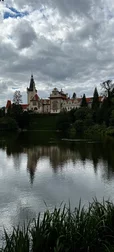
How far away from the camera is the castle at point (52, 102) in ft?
382

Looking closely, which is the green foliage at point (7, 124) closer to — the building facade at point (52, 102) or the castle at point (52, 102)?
the building facade at point (52, 102)

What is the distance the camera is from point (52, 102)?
117500 mm

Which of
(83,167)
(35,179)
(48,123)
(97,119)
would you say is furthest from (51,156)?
(48,123)

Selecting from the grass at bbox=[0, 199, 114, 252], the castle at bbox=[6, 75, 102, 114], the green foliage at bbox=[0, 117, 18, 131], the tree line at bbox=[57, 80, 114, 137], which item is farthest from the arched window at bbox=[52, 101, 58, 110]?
the grass at bbox=[0, 199, 114, 252]

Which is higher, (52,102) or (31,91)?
(31,91)

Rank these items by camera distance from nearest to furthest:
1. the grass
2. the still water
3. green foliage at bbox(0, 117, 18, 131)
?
the grass
the still water
green foliage at bbox(0, 117, 18, 131)

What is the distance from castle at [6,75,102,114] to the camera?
382ft

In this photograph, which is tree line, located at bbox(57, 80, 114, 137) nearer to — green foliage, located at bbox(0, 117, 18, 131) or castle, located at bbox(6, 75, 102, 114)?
green foliage, located at bbox(0, 117, 18, 131)

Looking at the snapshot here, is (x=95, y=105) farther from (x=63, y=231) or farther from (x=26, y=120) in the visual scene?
(x=63, y=231)

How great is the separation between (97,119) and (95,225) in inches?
A: 2504

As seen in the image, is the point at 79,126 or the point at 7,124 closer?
the point at 79,126

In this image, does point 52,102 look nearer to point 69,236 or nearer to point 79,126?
point 79,126

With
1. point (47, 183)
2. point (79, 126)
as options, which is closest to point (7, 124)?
point (79, 126)

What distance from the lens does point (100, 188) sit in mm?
15242
